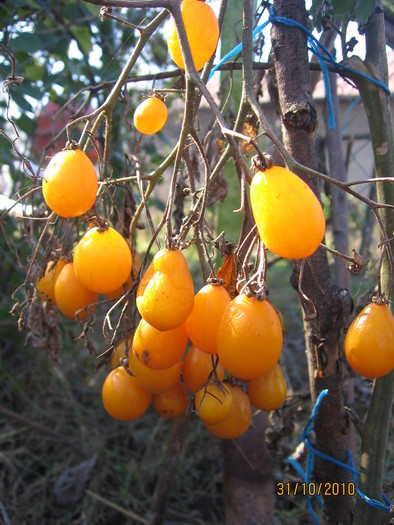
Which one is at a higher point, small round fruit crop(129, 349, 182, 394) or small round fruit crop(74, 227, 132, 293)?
small round fruit crop(74, 227, 132, 293)

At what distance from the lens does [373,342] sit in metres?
0.65

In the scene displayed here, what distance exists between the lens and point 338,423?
2.91 ft

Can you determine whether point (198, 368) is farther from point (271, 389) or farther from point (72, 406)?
point (72, 406)

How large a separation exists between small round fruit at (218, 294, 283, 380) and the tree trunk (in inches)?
9.4

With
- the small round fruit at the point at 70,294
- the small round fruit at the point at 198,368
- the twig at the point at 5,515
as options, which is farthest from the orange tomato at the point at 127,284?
the twig at the point at 5,515

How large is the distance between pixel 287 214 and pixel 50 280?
0.52 meters

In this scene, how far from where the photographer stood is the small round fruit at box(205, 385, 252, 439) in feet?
2.39

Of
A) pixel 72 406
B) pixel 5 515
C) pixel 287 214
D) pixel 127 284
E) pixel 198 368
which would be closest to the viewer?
pixel 287 214

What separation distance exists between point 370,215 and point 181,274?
118cm

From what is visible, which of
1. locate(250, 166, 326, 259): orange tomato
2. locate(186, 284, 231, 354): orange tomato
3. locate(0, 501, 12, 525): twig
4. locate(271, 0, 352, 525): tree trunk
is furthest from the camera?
locate(0, 501, 12, 525): twig

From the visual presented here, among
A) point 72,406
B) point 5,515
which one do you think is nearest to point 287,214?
point 5,515

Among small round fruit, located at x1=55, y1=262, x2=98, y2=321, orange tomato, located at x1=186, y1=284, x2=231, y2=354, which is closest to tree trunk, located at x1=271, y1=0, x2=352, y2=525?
orange tomato, located at x1=186, y1=284, x2=231, y2=354

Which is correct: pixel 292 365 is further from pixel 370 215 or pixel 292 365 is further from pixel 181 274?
pixel 181 274

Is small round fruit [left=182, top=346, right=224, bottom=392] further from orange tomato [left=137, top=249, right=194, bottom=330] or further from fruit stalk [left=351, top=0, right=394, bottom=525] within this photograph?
fruit stalk [left=351, top=0, right=394, bottom=525]
